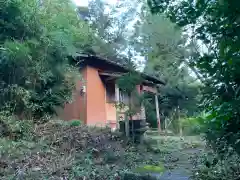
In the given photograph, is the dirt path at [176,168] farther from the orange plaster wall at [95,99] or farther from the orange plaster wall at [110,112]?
the orange plaster wall at [110,112]

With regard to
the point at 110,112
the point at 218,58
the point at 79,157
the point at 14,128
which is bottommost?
the point at 79,157

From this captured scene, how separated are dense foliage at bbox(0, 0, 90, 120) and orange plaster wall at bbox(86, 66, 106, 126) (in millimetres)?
1976

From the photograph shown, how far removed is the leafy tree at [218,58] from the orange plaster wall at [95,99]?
10.2 m

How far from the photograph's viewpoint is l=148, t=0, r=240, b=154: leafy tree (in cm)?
240

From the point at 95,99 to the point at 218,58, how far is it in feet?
36.0

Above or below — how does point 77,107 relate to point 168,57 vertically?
below

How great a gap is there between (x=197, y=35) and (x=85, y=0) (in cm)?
2507

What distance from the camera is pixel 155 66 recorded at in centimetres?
1825

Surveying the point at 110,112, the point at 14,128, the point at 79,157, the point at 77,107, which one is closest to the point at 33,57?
the point at 14,128

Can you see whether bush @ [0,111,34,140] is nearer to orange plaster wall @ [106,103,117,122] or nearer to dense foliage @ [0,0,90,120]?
dense foliage @ [0,0,90,120]

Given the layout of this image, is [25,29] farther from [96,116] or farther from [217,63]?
[217,63]

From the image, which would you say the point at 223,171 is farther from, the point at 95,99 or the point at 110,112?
the point at 110,112

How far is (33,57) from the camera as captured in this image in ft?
31.4

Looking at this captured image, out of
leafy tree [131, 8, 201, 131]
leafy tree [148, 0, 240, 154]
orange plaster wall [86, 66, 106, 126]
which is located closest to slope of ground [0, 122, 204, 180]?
leafy tree [148, 0, 240, 154]
